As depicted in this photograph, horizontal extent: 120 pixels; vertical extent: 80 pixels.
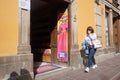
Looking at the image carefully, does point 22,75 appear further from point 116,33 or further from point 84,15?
point 116,33

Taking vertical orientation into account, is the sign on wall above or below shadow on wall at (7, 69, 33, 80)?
above

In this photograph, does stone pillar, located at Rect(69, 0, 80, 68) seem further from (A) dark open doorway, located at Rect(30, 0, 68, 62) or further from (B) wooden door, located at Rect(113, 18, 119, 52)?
(B) wooden door, located at Rect(113, 18, 119, 52)

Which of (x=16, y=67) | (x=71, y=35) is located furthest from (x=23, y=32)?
(x=71, y=35)

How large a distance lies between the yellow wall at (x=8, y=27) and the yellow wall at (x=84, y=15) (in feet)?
12.2

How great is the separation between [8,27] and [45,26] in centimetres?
433

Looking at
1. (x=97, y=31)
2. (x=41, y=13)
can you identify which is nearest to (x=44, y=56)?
(x=41, y=13)

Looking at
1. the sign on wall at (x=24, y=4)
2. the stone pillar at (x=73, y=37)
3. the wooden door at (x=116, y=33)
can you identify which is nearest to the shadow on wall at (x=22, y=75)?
the sign on wall at (x=24, y=4)

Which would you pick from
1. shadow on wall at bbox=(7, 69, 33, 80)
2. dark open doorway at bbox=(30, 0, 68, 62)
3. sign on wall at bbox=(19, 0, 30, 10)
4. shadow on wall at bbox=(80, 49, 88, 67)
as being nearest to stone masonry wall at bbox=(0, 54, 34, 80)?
shadow on wall at bbox=(7, 69, 33, 80)

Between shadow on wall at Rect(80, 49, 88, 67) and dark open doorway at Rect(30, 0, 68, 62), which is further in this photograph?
dark open doorway at Rect(30, 0, 68, 62)

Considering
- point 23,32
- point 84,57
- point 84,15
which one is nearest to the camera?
point 23,32

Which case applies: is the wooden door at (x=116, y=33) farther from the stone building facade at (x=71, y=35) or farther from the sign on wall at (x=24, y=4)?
the sign on wall at (x=24, y=4)

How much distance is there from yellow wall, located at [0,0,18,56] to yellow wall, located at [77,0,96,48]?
3726 mm

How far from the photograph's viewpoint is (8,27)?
5188 mm

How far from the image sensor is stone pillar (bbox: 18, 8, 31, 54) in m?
5.52
